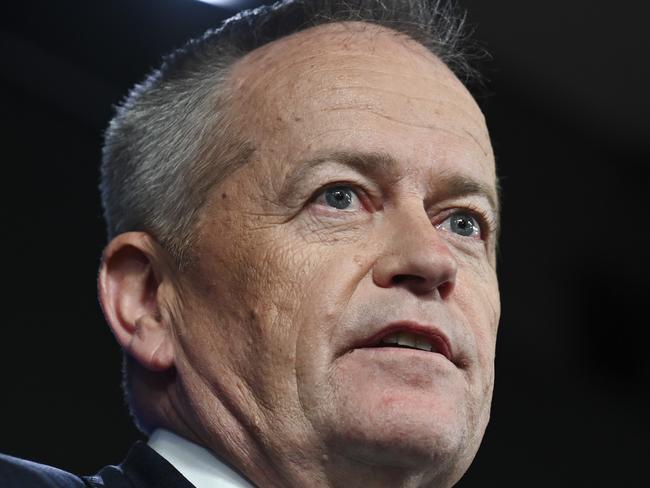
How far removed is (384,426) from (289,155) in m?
0.60

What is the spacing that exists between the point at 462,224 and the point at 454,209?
7 centimetres

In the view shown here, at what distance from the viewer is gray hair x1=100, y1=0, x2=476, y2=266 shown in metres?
2.22

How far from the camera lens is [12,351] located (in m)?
2.95

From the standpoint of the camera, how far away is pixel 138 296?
7.33ft

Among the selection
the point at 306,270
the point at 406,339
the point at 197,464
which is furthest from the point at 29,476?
the point at 406,339

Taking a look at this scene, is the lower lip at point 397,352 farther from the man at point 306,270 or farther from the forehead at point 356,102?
the forehead at point 356,102

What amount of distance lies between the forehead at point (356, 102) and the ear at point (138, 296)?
1.13ft

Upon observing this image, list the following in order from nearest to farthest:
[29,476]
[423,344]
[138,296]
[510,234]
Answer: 1. [29,476]
2. [423,344]
3. [138,296]
4. [510,234]

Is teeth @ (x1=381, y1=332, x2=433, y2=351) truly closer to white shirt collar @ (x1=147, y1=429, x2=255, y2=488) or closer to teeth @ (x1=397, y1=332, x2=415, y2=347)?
teeth @ (x1=397, y1=332, x2=415, y2=347)

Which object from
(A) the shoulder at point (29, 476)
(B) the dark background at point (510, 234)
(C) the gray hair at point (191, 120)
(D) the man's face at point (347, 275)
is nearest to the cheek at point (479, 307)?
(D) the man's face at point (347, 275)

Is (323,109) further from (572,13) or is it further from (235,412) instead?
(572,13)

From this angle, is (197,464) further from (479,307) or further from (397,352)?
(479,307)

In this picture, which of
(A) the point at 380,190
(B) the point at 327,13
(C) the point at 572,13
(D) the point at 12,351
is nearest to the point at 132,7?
(B) the point at 327,13

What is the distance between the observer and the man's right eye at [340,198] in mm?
2117
